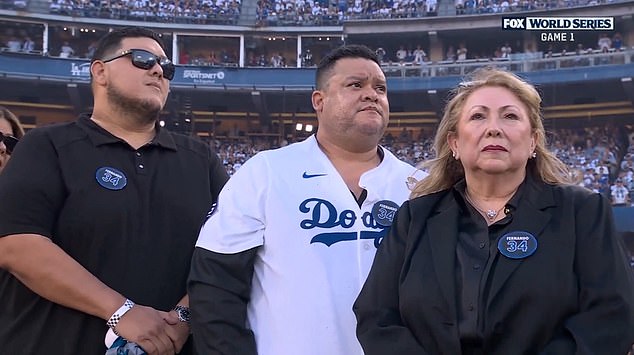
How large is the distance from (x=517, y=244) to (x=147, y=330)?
1.47 m

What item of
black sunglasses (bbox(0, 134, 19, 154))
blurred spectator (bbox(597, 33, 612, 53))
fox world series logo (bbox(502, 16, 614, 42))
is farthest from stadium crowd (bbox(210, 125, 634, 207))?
black sunglasses (bbox(0, 134, 19, 154))

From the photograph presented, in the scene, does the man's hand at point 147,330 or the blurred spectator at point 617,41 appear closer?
the man's hand at point 147,330

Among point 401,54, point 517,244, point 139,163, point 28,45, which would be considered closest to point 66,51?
point 28,45

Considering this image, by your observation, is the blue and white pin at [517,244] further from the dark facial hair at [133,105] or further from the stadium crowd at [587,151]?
the stadium crowd at [587,151]

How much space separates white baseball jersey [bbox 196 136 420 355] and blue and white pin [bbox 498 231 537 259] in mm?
712

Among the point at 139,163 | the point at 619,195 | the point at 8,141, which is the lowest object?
the point at 619,195

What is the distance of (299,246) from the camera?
2.93 meters

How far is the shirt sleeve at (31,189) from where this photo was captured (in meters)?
2.85

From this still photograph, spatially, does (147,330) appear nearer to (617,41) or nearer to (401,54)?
(401,54)

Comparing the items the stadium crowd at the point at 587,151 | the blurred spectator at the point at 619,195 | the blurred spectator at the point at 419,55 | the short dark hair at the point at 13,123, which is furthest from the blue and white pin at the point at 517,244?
the blurred spectator at the point at 419,55

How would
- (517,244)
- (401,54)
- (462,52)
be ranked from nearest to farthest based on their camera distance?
(517,244), (462,52), (401,54)

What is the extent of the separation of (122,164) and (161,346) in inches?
33.2

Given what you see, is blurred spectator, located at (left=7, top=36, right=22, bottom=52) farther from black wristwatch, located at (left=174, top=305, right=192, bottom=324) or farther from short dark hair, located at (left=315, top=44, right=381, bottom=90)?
black wristwatch, located at (left=174, top=305, right=192, bottom=324)

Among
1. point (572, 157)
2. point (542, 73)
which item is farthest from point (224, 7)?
point (572, 157)
